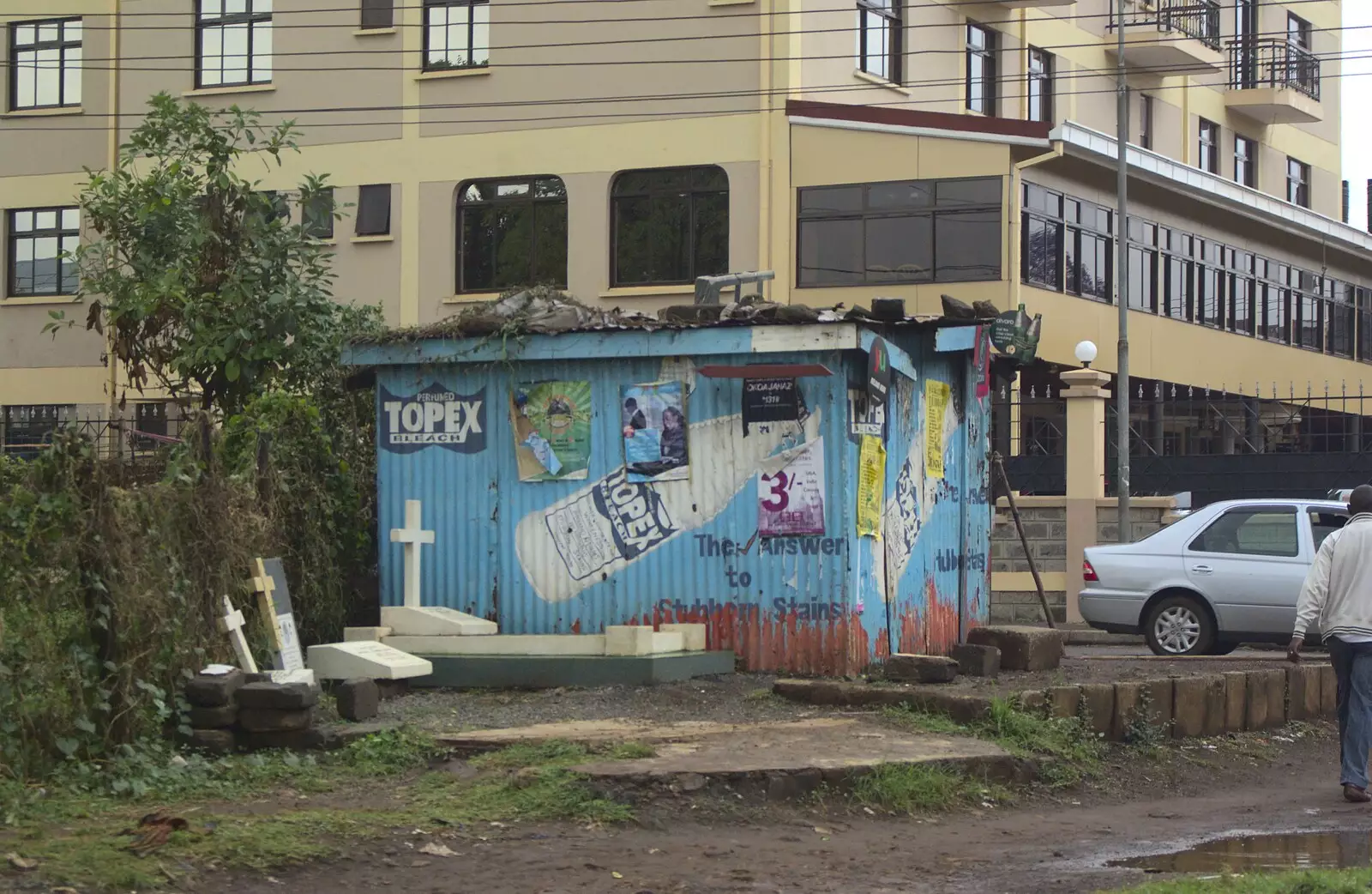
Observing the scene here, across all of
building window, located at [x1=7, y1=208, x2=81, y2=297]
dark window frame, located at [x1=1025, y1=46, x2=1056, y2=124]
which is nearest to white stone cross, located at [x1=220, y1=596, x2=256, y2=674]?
building window, located at [x1=7, y1=208, x2=81, y2=297]

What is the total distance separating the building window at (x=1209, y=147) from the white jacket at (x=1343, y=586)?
29.0m

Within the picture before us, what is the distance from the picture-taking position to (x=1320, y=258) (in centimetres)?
3766

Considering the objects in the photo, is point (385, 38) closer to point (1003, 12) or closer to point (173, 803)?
point (1003, 12)

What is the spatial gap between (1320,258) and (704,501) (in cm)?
2927

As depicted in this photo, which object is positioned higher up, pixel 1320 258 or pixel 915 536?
pixel 1320 258

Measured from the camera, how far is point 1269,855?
7.94m

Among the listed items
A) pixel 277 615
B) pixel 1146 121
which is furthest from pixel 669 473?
pixel 1146 121

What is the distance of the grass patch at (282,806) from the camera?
6.56 metres

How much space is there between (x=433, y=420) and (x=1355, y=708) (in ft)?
22.0

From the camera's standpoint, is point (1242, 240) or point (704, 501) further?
point (1242, 240)

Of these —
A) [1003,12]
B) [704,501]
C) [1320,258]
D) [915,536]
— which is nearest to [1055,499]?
[915,536]

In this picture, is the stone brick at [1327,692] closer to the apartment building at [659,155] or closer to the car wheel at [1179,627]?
the car wheel at [1179,627]

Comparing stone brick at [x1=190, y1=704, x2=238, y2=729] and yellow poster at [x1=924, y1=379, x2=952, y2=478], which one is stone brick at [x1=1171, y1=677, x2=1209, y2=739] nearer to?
yellow poster at [x1=924, y1=379, x2=952, y2=478]

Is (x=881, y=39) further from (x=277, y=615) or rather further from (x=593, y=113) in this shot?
(x=277, y=615)
